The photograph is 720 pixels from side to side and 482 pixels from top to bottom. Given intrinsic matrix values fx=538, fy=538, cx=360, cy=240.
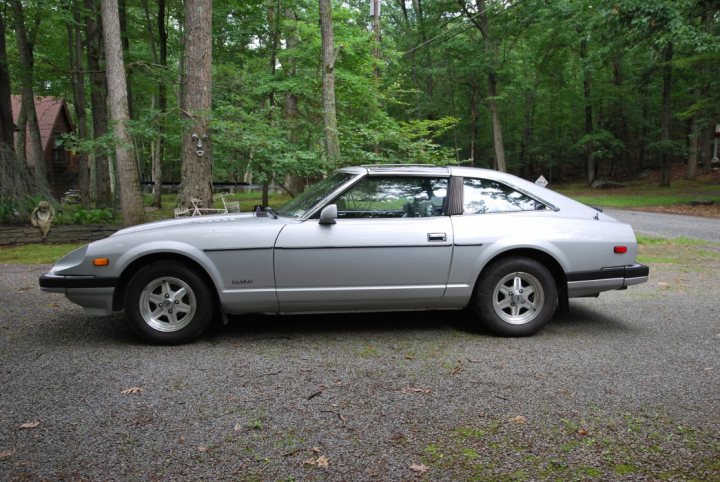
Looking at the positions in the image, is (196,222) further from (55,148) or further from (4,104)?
(55,148)

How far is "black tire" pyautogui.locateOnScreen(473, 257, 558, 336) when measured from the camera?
4.78 m

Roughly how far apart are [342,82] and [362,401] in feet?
41.5

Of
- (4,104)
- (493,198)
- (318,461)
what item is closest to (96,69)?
(4,104)

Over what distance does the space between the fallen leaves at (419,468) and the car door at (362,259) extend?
→ 82.3 inches

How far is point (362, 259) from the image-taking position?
459 centimetres

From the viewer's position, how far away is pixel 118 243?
14.6ft

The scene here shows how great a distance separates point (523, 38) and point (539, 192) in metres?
35.2

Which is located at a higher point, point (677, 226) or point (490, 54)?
point (490, 54)

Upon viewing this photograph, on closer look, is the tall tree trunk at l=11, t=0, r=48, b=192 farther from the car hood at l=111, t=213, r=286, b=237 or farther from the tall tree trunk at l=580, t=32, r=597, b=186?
the tall tree trunk at l=580, t=32, r=597, b=186

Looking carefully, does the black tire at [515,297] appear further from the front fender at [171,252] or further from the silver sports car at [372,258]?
the front fender at [171,252]

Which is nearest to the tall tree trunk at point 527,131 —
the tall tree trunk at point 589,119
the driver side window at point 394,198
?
the tall tree trunk at point 589,119

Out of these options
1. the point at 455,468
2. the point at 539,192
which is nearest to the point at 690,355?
the point at 539,192

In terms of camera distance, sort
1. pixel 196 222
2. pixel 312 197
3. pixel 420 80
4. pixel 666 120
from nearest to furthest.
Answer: pixel 196 222 → pixel 312 197 → pixel 666 120 → pixel 420 80

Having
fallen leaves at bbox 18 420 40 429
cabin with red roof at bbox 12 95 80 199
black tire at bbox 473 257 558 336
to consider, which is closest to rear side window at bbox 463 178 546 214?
black tire at bbox 473 257 558 336
